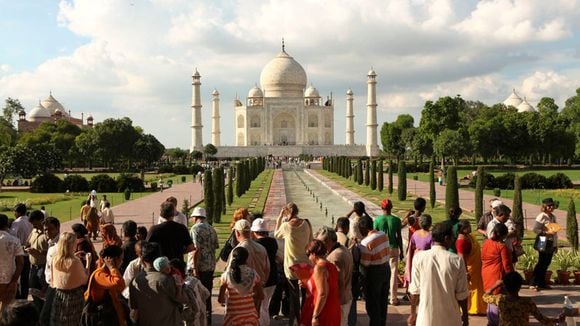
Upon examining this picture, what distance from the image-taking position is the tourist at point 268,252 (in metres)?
4.87

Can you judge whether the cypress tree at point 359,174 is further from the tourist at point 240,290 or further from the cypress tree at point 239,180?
the tourist at point 240,290

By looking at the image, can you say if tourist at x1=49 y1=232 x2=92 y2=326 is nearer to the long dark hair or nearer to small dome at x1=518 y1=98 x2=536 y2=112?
the long dark hair

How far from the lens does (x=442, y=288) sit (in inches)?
158

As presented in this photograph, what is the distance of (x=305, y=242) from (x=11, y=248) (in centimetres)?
216

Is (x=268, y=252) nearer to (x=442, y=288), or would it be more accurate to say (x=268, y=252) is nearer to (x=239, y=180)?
(x=442, y=288)

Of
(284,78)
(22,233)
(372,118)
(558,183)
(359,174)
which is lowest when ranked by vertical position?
(558,183)

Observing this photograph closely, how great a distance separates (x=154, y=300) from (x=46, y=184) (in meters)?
19.9

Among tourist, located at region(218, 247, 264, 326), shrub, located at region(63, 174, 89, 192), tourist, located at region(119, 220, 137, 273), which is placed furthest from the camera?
shrub, located at region(63, 174, 89, 192)

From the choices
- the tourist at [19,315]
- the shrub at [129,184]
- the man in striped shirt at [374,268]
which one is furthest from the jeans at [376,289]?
the shrub at [129,184]

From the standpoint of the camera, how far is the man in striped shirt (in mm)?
4832

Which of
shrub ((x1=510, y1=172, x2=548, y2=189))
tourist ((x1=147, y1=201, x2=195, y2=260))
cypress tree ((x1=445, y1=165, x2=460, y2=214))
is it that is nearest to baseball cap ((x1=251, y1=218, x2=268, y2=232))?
tourist ((x1=147, y1=201, x2=195, y2=260))

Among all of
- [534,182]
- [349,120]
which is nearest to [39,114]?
[349,120]

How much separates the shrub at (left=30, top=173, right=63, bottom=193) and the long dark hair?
64.0 ft

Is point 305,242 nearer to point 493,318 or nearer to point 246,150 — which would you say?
point 493,318
